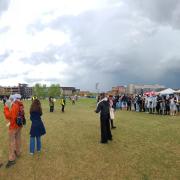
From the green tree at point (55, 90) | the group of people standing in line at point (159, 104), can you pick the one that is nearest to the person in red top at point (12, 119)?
the group of people standing in line at point (159, 104)

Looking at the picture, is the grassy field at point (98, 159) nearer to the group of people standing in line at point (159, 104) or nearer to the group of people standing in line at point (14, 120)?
the group of people standing in line at point (14, 120)

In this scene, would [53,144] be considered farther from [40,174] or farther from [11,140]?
[40,174]

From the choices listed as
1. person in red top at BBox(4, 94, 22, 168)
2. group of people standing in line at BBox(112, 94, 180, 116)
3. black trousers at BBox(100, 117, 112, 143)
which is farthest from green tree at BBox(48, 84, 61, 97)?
person in red top at BBox(4, 94, 22, 168)

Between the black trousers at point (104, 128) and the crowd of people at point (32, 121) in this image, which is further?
the black trousers at point (104, 128)

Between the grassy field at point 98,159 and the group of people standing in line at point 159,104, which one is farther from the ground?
the group of people standing in line at point 159,104

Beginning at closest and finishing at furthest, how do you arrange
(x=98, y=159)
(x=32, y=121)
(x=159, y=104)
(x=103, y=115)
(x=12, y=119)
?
(x=12, y=119)
(x=98, y=159)
(x=32, y=121)
(x=103, y=115)
(x=159, y=104)

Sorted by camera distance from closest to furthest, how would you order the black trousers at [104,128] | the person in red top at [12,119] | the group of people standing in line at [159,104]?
1. the person in red top at [12,119]
2. the black trousers at [104,128]
3. the group of people standing in line at [159,104]

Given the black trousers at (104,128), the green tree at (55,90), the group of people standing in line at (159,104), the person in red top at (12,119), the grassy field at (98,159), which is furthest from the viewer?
the green tree at (55,90)

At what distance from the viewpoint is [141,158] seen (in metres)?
10.4

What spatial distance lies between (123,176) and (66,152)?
3.19 m

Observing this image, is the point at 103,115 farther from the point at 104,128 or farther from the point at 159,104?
the point at 159,104

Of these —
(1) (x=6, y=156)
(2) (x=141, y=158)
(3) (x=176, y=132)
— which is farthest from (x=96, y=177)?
(3) (x=176, y=132)

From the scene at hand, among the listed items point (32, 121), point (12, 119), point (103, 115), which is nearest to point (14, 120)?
point (12, 119)

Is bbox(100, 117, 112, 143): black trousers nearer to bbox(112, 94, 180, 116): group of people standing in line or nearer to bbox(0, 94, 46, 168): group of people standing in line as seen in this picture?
bbox(0, 94, 46, 168): group of people standing in line
